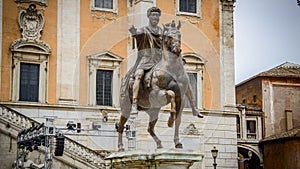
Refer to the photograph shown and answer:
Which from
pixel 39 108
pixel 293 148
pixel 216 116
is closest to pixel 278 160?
pixel 293 148

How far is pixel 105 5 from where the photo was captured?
3184 cm

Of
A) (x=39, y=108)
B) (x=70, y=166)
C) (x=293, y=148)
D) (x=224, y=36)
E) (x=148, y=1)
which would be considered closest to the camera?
(x=70, y=166)

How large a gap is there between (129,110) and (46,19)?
20184 mm

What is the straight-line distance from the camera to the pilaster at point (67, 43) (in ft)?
101

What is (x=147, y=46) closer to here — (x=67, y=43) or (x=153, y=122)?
(x=153, y=122)

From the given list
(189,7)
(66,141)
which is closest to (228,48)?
(189,7)

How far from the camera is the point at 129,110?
11.5 meters

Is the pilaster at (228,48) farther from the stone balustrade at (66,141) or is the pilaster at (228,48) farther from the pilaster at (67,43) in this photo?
the stone balustrade at (66,141)

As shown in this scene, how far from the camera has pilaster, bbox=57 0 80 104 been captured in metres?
30.6

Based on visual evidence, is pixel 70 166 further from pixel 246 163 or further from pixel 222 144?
pixel 246 163

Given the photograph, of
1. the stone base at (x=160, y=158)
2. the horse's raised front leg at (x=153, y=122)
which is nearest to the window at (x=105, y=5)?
Answer: the horse's raised front leg at (x=153, y=122)

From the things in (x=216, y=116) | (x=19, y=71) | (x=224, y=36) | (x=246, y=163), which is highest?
(x=224, y=36)

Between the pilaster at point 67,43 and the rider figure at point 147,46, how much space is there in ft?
63.4

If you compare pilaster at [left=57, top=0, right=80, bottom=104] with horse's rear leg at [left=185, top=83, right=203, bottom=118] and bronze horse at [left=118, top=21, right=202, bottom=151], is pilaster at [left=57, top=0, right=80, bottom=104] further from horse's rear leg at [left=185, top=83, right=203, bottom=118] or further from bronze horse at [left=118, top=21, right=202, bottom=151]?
bronze horse at [left=118, top=21, right=202, bottom=151]
